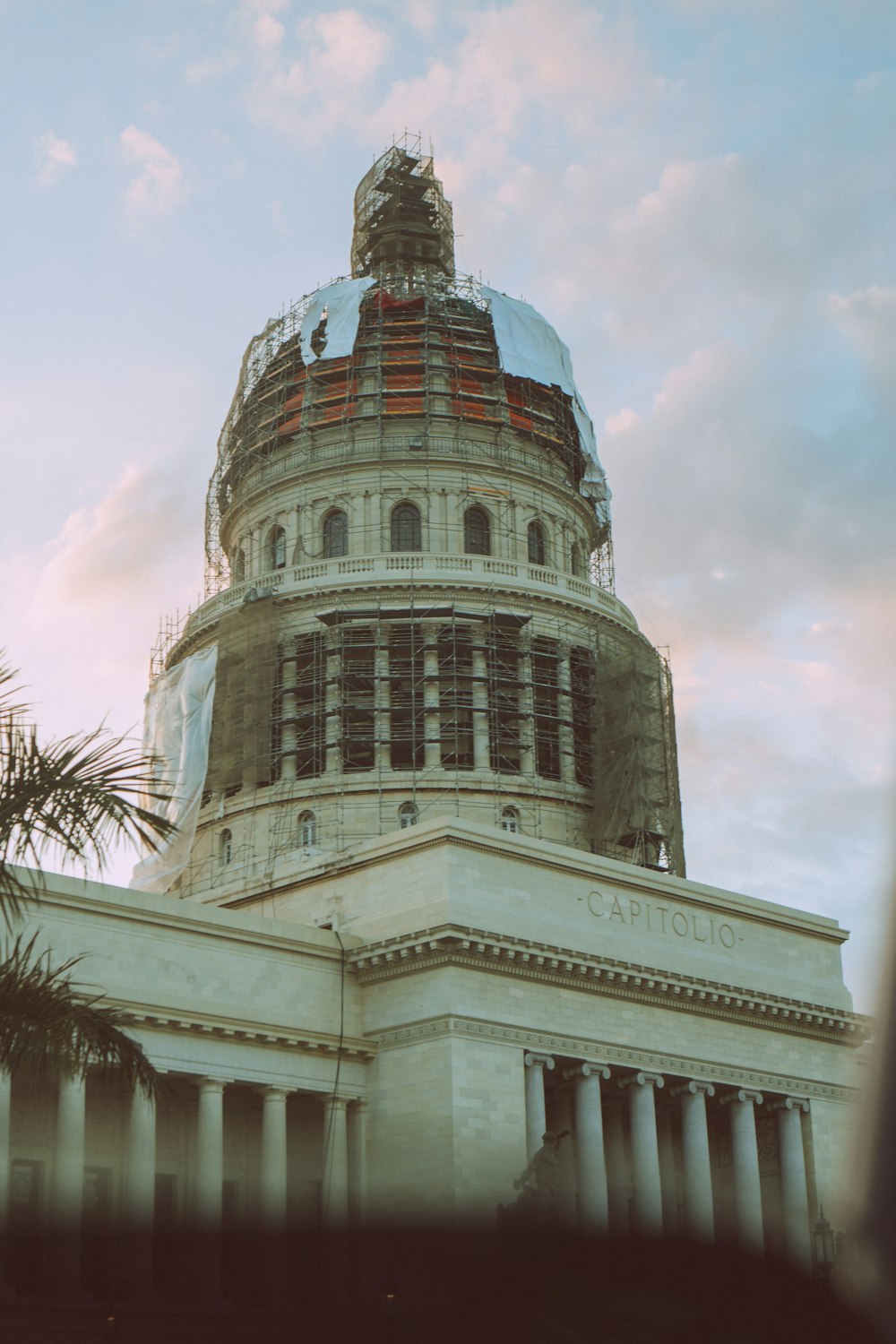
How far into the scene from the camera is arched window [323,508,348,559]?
69619 millimetres

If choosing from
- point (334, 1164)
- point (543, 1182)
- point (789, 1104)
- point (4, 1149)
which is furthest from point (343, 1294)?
point (789, 1104)

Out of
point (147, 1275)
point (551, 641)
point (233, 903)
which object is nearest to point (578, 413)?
point (551, 641)

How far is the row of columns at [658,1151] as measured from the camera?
45531 millimetres

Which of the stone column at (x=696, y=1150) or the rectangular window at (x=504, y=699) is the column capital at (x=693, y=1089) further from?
the rectangular window at (x=504, y=699)

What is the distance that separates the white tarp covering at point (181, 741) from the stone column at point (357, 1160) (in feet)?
60.0

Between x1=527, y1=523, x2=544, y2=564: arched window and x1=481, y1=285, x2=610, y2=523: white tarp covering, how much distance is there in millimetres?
4080

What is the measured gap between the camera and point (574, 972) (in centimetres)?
4700

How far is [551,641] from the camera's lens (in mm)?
66125

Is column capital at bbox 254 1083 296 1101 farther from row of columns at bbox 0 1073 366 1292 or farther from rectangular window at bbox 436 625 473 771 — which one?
rectangular window at bbox 436 625 473 771

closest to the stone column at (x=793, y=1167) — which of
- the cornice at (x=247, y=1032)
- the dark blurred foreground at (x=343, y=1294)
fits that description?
the dark blurred foreground at (x=343, y=1294)

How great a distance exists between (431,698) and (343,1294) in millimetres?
26351

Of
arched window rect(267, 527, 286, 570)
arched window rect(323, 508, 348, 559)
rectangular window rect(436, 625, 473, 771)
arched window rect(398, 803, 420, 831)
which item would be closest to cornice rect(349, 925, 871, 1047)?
arched window rect(398, 803, 420, 831)

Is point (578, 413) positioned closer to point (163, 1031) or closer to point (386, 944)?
point (386, 944)

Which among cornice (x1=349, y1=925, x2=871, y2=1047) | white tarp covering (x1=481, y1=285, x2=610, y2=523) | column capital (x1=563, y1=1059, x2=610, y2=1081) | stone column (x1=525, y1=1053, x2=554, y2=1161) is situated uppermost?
white tarp covering (x1=481, y1=285, x2=610, y2=523)
